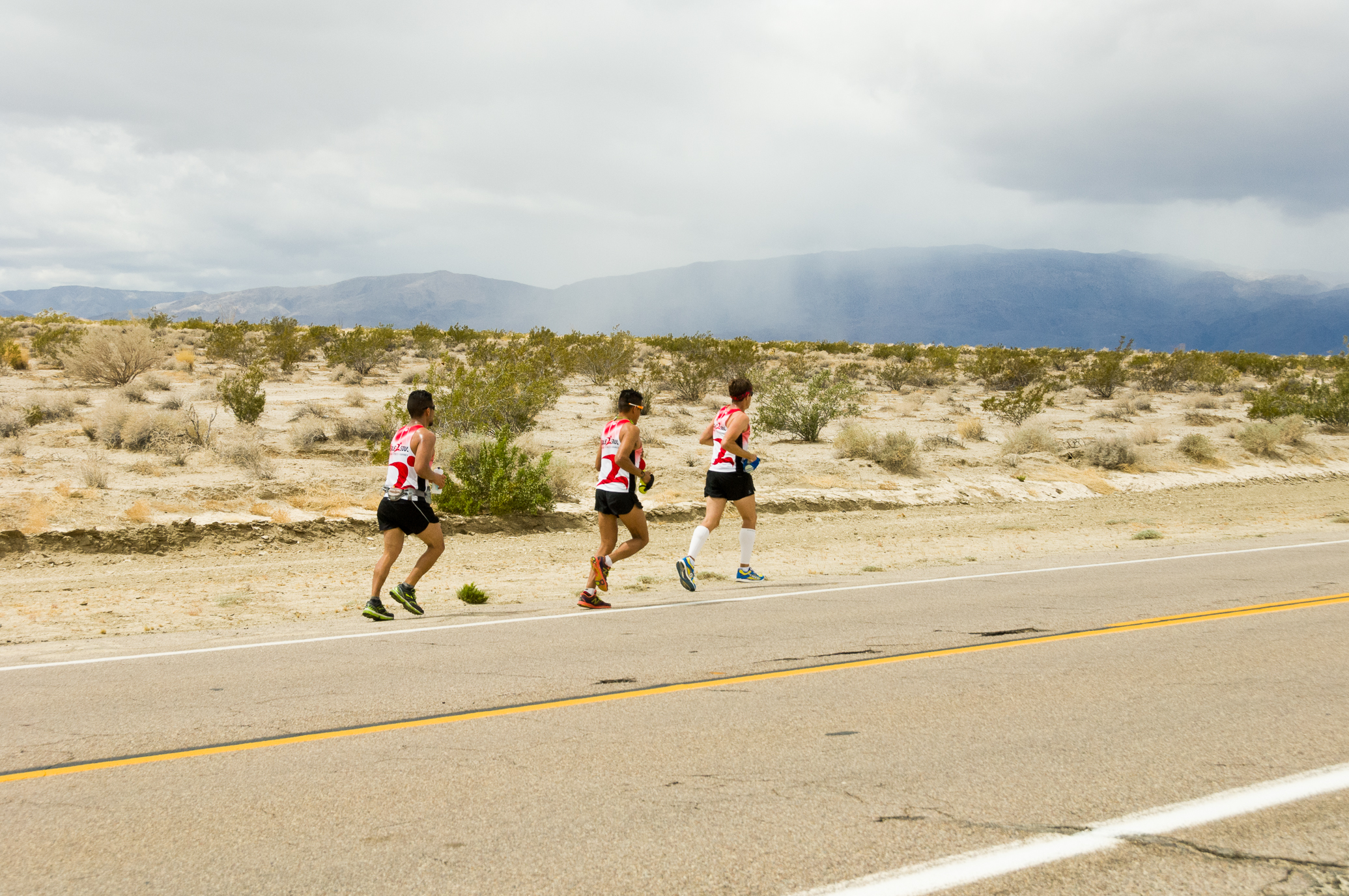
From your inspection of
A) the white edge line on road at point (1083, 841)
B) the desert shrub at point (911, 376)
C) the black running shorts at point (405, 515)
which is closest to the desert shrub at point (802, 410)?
the desert shrub at point (911, 376)

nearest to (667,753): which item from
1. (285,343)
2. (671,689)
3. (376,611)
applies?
(671,689)

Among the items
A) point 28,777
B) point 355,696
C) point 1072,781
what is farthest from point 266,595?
point 1072,781

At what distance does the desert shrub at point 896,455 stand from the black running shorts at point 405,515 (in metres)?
14.5

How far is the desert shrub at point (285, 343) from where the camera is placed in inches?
1350

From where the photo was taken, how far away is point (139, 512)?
514 inches

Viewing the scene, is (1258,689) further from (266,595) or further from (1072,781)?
(266,595)

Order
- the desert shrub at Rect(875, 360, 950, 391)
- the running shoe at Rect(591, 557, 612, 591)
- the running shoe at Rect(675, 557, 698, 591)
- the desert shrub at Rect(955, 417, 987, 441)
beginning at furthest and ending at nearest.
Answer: the desert shrub at Rect(875, 360, 950, 391), the desert shrub at Rect(955, 417, 987, 441), the running shoe at Rect(675, 557, 698, 591), the running shoe at Rect(591, 557, 612, 591)

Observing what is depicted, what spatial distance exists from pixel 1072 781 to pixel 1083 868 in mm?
909

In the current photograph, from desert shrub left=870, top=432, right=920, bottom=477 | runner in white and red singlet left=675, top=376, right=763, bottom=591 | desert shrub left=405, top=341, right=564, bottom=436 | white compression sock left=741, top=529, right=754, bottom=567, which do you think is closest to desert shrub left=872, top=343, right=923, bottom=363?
desert shrub left=870, top=432, right=920, bottom=477

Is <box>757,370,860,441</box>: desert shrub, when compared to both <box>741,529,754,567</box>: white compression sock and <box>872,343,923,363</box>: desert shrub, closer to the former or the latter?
<box>741,529,754,567</box>: white compression sock

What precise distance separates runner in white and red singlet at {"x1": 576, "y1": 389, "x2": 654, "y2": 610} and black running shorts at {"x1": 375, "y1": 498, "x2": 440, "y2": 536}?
5.57 feet

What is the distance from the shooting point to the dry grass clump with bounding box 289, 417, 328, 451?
18.9 m

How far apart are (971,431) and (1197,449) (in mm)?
5910

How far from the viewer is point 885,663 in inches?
250
